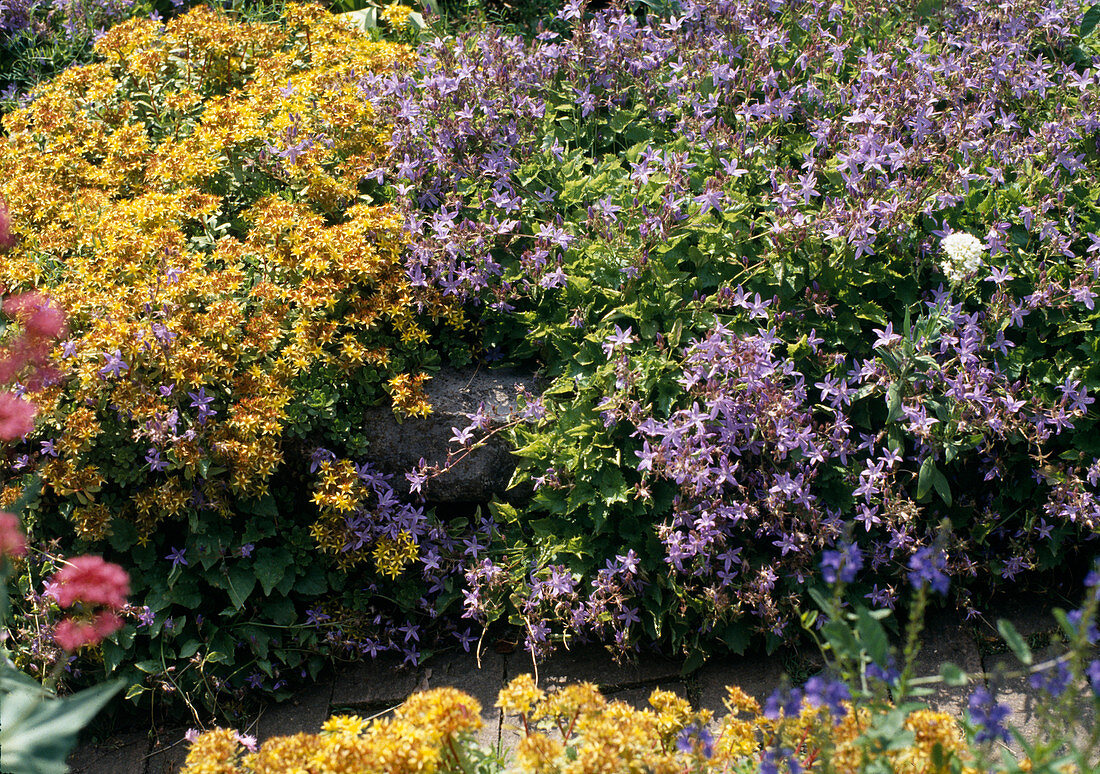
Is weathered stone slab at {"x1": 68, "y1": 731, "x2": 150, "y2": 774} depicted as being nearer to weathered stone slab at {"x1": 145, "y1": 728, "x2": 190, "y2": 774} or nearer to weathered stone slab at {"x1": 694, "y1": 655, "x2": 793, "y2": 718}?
weathered stone slab at {"x1": 145, "y1": 728, "x2": 190, "y2": 774}

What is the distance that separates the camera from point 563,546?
10.1 ft

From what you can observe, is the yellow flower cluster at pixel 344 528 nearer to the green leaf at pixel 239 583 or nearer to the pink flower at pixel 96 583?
the green leaf at pixel 239 583

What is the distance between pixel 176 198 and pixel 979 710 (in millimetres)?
3107

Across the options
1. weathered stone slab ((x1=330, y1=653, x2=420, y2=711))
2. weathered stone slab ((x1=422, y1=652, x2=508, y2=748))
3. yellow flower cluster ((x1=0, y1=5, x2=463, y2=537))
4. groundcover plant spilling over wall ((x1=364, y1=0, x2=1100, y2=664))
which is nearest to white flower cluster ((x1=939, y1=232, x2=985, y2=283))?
groundcover plant spilling over wall ((x1=364, y1=0, x2=1100, y2=664))

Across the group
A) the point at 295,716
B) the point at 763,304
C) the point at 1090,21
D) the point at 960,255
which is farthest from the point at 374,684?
the point at 1090,21

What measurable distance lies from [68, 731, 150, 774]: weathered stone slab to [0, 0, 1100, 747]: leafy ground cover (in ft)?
0.65

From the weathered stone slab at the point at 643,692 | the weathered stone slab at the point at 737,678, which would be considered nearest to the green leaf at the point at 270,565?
the weathered stone slab at the point at 643,692

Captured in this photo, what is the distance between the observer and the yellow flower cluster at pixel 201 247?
296 cm

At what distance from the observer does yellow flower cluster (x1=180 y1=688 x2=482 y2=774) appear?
199 cm

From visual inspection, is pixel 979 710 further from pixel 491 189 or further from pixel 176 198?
pixel 176 198

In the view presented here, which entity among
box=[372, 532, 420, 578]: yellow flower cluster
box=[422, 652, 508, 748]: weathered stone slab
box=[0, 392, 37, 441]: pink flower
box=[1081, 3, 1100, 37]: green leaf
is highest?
box=[1081, 3, 1100, 37]: green leaf

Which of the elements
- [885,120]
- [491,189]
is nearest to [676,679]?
[491,189]

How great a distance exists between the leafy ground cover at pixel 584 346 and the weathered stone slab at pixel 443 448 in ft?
0.26

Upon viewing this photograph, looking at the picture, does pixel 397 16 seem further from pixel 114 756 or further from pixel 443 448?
pixel 114 756
